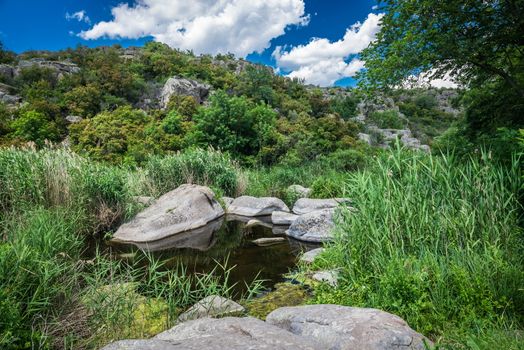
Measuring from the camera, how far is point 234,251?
7180 mm

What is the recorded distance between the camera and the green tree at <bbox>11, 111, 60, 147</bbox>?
865 inches

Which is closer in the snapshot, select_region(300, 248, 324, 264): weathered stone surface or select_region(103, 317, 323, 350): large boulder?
select_region(103, 317, 323, 350): large boulder

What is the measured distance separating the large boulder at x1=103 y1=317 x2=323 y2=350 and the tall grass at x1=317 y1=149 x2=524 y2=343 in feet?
4.46

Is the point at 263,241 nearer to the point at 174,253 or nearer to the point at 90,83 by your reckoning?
the point at 174,253

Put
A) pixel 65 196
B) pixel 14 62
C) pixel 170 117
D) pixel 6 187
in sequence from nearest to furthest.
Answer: pixel 6 187 → pixel 65 196 → pixel 170 117 → pixel 14 62

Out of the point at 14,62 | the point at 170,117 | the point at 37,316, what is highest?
the point at 14,62

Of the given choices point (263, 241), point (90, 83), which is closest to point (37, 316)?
point (263, 241)

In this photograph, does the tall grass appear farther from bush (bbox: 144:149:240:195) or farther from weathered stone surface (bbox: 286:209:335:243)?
bush (bbox: 144:149:240:195)

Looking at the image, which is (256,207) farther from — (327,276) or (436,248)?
(436,248)

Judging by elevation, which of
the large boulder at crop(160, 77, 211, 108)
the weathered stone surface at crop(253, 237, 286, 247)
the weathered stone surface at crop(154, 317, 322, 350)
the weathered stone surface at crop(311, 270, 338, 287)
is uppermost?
the large boulder at crop(160, 77, 211, 108)

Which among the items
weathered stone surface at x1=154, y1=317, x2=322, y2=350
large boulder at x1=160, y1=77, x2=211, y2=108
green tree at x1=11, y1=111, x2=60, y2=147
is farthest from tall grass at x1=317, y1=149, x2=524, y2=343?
large boulder at x1=160, y1=77, x2=211, y2=108

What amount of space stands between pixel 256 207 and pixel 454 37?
7466 mm

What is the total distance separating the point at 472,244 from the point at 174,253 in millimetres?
5677

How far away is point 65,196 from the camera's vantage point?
22.5 ft
